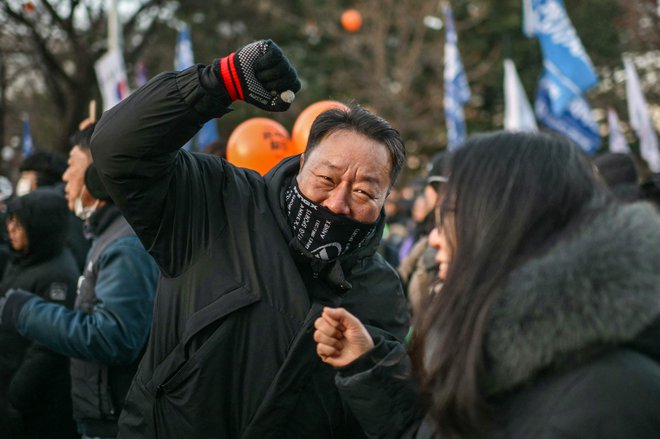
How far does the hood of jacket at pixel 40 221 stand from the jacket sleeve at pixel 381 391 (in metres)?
2.87

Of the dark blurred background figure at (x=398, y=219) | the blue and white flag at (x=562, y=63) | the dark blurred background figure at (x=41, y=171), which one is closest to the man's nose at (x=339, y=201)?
the dark blurred background figure at (x=41, y=171)

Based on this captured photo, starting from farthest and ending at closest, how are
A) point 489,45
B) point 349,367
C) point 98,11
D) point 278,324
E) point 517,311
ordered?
1. point 489,45
2. point 98,11
3. point 278,324
4. point 349,367
5. point 517,311

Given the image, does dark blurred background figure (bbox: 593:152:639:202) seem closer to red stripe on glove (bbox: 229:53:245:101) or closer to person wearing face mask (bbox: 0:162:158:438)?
person wearing face mask (bbox: 0:162:158:438)

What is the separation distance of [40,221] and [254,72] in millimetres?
2630

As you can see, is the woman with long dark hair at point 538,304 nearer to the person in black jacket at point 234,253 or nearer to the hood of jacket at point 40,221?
the person in black jacket at point 234,253

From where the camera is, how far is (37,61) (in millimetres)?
18297

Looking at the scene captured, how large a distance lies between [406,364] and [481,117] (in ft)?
83.6

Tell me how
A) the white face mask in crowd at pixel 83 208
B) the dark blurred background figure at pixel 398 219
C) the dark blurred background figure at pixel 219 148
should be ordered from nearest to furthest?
the white face mask in crowd at pixel 83 208 < the dark blurred background figure at pixel 219 148 < the dark blurred background figure at pixel 398 219

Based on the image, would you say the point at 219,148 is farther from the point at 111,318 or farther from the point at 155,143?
the point at 155,143

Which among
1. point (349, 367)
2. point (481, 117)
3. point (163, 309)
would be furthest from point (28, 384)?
point (481, 117)

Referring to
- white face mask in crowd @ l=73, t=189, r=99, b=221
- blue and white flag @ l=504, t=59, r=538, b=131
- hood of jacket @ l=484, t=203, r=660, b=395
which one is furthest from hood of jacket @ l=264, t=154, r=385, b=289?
blue and white flag @ l=504, t=59, r=538, b=131

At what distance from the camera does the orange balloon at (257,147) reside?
4680mm

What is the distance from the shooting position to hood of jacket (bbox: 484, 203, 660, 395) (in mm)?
1503

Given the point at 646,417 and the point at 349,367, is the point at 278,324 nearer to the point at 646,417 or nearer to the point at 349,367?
the point at 349,367
